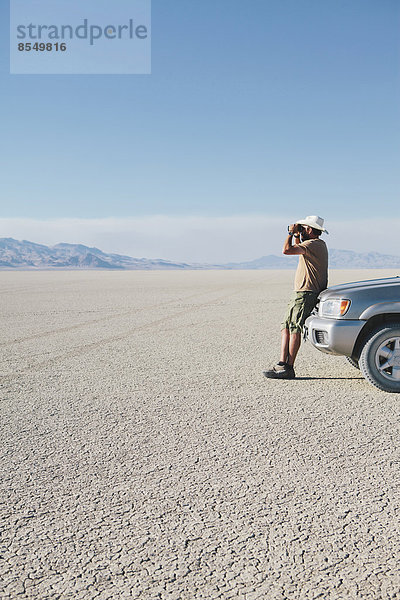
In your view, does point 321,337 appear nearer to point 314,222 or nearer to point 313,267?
point 313,267

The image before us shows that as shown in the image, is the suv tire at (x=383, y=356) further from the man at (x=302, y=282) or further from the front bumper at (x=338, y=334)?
the man at (x=302, y=282)

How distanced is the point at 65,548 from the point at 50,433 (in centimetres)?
194

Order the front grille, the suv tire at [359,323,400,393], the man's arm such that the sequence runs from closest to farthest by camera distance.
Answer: the suv tire at [359,323,400,393] → the front grille → the man's arm

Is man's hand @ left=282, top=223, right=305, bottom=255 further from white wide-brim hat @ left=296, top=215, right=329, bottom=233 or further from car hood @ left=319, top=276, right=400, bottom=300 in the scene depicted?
car hood @ left=319, top=276, right=400, bottom=300

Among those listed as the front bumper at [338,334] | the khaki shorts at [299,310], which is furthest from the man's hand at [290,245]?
the front bumper at [338,334]

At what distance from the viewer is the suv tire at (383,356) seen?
5.89 m

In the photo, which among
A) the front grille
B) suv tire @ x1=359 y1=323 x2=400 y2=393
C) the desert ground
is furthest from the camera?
the front grille

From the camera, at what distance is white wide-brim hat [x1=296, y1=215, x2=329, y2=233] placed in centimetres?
648

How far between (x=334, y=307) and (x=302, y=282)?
23.4 inches

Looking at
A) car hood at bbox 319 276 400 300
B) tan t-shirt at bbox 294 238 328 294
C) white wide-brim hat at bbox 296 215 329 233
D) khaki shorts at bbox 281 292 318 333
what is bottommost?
khaki shorts at bbox 281 292 318 333

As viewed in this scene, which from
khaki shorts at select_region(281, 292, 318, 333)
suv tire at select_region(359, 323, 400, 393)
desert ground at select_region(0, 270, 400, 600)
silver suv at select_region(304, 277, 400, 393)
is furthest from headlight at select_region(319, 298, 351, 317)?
desert ground at select_region(0, 270, 400, 600)

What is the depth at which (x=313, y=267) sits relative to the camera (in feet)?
21.7

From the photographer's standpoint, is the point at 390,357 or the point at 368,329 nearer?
the point at 390,357

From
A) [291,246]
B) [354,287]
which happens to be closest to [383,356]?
[354,287]
